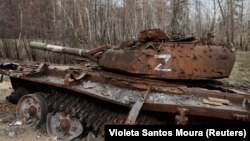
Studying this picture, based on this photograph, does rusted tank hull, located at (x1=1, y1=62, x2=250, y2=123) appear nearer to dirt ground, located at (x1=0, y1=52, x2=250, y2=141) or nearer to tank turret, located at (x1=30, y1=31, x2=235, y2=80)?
tank turret, located at (x1=30, y1=31, x2=235, y2=80)

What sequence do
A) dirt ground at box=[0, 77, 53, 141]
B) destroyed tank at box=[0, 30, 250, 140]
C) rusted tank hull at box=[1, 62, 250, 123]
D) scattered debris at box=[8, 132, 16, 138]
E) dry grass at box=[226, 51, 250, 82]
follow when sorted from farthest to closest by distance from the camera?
dry grass at box=[226, 51, 250, 82], scattered debris at box=[8, 132, 16, 138], dirt ground at box=[0, 77, 53, 141], destroyed tank at box=[0, 30, 250, 140], rusted tank hull at box=[1, 62, 250, 123]

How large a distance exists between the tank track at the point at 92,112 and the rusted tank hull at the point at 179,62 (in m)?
0.76

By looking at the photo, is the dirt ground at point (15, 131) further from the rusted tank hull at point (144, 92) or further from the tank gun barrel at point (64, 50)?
the tank gun barrel at point (64, 50)

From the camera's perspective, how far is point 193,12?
1259 inches

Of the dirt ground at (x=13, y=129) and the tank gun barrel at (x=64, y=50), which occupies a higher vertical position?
the tank gun barrel at (x=64, y=50)

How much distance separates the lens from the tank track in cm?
605

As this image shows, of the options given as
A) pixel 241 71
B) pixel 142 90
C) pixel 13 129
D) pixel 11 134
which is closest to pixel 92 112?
pixel 142 90

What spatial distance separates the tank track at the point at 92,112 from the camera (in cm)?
605

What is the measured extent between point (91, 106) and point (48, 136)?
1103 millimetres

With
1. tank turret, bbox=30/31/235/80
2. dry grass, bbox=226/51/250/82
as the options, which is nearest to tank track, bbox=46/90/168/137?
tank turret, bbox=30/31/235/80

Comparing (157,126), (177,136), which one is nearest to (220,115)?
(177,136)

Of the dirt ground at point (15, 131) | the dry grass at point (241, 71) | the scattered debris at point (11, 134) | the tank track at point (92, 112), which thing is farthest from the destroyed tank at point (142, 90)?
the dry grass at point (241, 71)

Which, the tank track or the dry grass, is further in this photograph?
the dry grass

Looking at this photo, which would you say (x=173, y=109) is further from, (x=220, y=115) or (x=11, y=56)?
(x=11, y=56)
